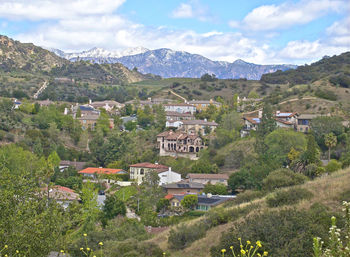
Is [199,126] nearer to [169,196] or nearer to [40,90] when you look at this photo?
[169,196]

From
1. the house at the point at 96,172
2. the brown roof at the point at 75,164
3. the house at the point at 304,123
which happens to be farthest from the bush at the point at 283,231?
the brown roof at the point at 75,164

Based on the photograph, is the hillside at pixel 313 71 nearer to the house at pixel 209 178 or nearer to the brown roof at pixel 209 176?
the brown roof at pixel 209 176

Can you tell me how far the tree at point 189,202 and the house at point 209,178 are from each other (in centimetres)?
701

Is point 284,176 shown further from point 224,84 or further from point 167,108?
point 224,84

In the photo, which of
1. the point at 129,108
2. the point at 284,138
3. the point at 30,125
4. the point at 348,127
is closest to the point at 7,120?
the point at 30,125

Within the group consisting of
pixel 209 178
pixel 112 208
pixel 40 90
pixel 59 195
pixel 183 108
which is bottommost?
pixel 112 208

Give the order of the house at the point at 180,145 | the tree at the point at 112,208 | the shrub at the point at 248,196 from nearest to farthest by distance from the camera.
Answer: the shrub at the point at 248,196 < the tree at the point at 112,208 < the house at the point at 180,145

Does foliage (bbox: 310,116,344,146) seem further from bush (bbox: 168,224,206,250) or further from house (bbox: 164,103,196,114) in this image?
house (bbox: 164,103,196,114)

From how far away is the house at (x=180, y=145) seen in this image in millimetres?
57062

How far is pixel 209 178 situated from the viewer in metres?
44.7

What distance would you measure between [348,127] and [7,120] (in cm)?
4589

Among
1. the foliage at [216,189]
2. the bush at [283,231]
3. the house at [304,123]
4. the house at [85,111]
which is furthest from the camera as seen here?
the house at [85,111]

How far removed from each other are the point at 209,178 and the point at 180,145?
1365cm

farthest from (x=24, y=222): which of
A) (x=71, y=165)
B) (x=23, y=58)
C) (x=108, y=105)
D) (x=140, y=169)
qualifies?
(x=23, y=58)
